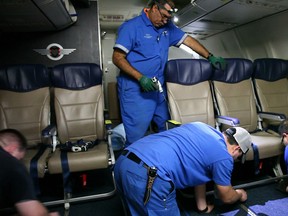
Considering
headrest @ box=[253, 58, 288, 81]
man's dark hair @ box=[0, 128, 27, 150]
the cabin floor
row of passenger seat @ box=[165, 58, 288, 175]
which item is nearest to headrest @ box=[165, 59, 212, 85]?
row of passenger seat @ box=[165, 58, 288, 175]

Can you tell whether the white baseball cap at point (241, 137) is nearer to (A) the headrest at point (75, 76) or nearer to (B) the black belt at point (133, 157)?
(B) the black belt at point (133, 157)

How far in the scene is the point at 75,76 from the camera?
9.21 feet

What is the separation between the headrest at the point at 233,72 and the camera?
3043 millimetres

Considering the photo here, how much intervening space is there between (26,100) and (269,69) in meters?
3.08

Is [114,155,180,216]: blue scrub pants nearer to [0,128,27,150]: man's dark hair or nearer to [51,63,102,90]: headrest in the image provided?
[0,128,27,150]: man's dark hair

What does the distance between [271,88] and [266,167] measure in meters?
1.05

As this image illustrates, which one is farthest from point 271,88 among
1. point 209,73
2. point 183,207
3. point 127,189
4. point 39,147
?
point 39,147

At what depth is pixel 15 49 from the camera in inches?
134

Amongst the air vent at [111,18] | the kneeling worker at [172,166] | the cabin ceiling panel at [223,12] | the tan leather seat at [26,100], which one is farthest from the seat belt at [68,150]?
Answer: the air vent at [111,18]

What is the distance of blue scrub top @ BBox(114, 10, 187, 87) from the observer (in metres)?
2.57

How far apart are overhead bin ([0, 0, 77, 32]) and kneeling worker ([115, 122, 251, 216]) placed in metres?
1.88

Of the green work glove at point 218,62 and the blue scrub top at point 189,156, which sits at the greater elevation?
the green work glove at point 218,62

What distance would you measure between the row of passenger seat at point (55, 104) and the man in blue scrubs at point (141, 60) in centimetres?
35

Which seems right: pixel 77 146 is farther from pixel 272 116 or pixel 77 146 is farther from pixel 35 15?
pixel 272 116
